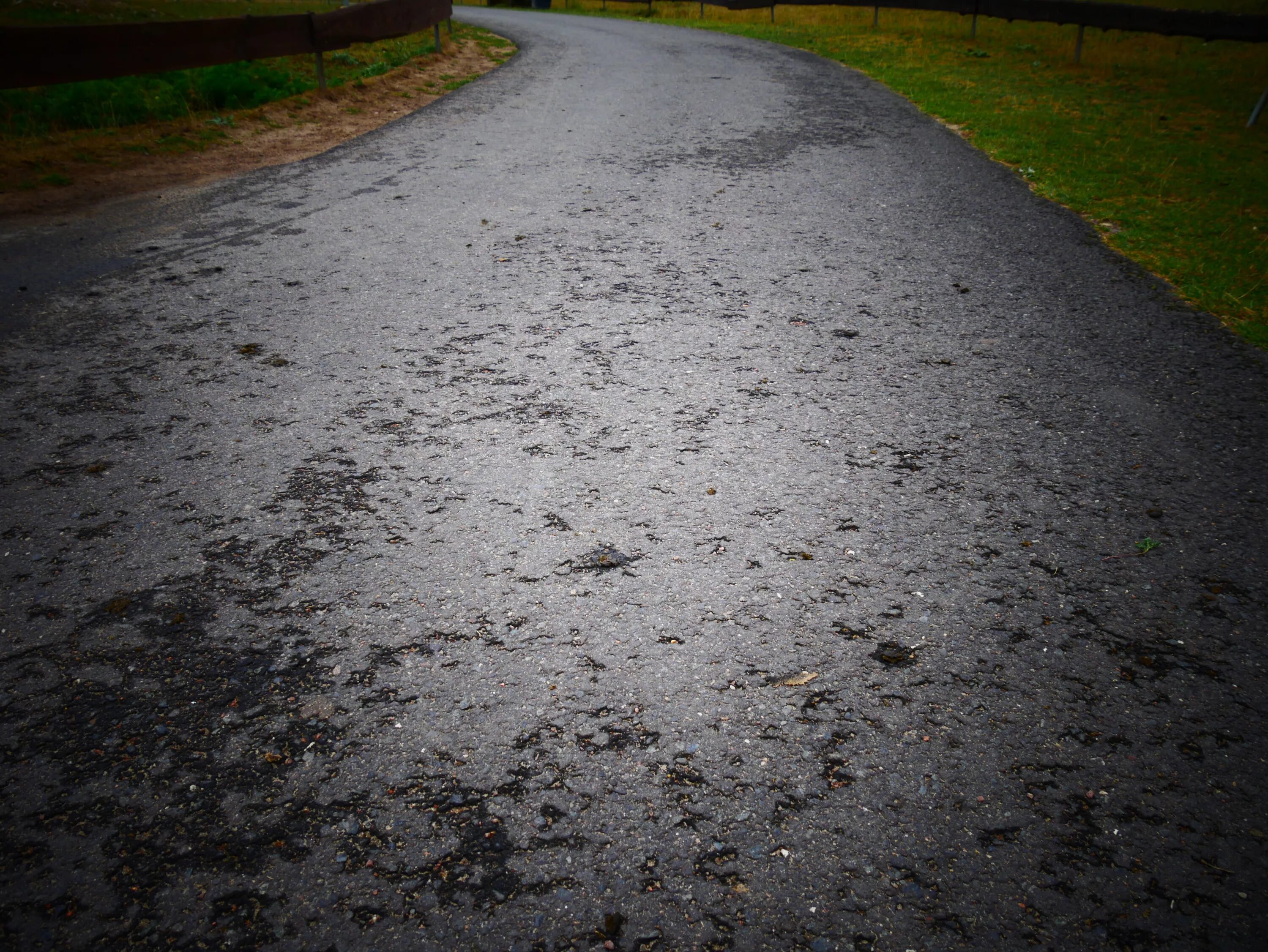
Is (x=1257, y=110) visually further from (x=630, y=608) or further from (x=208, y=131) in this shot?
(x=208, y=131)

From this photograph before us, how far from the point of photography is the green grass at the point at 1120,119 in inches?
203

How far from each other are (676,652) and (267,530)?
163 centimetres

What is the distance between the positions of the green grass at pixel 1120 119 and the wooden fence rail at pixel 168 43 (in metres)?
4.88

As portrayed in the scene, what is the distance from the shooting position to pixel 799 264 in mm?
4773

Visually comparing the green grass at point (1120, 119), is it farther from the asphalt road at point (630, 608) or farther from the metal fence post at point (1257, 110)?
the asphalt road at point (630, 608)

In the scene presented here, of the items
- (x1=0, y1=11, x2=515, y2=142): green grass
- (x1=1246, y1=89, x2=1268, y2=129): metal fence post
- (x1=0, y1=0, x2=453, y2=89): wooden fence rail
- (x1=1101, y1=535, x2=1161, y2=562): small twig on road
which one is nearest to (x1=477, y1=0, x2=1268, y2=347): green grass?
(x1=1246, y1=89, x2=1268, y2=129): metal fence post

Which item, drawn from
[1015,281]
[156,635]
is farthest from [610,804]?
[1015,281]

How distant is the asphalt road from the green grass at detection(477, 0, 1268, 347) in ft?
2.68

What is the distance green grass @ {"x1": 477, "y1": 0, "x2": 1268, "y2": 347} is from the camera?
5.16 meters

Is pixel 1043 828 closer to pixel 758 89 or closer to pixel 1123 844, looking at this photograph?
pixel 1123 844

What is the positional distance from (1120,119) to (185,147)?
11.7 metres

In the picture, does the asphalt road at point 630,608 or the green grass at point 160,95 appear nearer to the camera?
the asphalt road at point 630,608

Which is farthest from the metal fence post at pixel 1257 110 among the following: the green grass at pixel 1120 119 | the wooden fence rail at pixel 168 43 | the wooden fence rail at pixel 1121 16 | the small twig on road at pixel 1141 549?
the wooden fence rail at pixel 168 43

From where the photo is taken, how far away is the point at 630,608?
2330 mm
